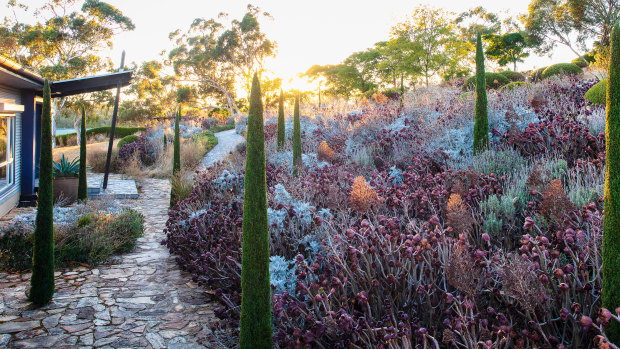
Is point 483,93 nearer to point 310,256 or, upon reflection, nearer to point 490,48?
point 310,256

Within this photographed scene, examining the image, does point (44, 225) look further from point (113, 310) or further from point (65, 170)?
point (65, 170)

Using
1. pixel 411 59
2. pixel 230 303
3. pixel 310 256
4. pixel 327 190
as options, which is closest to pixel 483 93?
pixel 327 190

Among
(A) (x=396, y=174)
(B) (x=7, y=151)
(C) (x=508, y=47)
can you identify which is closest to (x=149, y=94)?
(B) (x=7, y=151)

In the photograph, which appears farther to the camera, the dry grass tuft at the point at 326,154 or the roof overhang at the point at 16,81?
the dry grass tuft at the point at 326,154

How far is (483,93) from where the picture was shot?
718 centimetres

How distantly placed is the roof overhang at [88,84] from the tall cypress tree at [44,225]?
686 centimetres

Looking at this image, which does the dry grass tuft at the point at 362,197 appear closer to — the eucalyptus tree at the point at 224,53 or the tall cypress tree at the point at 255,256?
the tall cypress tree at the point at 255,256

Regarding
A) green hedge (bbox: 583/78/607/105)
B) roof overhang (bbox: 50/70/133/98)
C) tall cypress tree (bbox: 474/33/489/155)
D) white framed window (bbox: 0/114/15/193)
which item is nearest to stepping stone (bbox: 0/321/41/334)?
white framed window (bbox: 0/114/15/193)

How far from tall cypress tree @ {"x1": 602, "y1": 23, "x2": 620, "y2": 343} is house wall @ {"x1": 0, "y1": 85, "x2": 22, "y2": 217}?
9272mm

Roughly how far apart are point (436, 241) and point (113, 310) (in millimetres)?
3262

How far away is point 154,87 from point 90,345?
114 ft

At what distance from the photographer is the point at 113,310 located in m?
3.85

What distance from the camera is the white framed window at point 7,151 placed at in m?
7.68

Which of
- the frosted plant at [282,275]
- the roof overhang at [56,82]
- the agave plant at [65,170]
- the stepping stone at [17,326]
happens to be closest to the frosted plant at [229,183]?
the frosted plant at [282,275]
